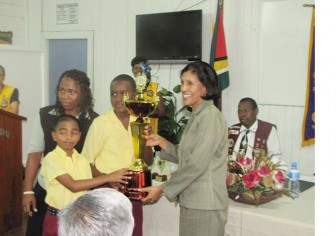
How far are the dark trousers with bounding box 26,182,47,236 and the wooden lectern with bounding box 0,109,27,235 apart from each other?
1.54m

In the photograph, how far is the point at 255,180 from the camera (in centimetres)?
208

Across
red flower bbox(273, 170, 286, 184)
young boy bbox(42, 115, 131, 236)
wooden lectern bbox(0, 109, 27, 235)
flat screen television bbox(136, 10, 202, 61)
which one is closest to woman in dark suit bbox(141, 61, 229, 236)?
young boy bbox(42, 115, 131, 236)

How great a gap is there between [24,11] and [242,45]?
12.2ft

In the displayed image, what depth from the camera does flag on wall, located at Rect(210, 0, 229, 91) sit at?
4.48 metres

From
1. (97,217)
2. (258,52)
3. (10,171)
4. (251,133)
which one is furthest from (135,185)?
(258,52)

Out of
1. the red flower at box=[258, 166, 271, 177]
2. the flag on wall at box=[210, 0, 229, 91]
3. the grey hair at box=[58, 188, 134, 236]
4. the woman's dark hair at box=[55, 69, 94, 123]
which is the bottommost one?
the red flower at box=[258, 166, 271, 177]

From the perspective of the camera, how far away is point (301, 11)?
4250 mm

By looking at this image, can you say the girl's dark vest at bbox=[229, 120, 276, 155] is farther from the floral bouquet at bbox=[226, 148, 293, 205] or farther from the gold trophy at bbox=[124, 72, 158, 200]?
the gold trophy at bbox=[124, 72, 158, 200]

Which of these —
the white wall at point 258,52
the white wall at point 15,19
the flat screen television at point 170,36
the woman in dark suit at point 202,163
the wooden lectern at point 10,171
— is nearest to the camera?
the woman in dark suit at point 202,163

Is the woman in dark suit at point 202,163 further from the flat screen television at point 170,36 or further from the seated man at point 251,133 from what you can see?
the flat screen television at point 170,36

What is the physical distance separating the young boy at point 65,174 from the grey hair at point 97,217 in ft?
2.80

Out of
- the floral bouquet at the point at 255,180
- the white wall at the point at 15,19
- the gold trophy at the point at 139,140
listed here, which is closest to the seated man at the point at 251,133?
the floral bouquet at the point at 255,180

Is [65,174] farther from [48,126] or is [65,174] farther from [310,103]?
[310,103]

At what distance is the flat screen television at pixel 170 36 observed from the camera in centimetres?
488
